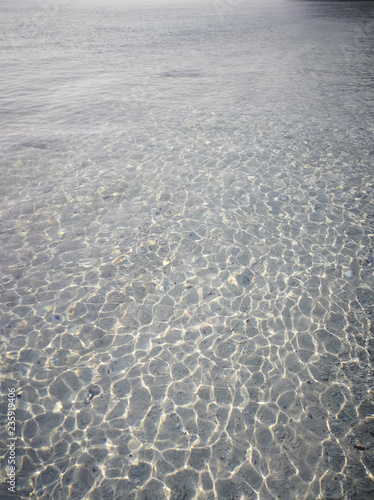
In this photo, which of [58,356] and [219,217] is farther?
[219,217]

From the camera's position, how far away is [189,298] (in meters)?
3.14

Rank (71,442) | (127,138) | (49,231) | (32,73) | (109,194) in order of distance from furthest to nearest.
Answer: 1. (32,73)
2. (127,138)
3. (109,194)
4. (49,231)
5. (71,442)

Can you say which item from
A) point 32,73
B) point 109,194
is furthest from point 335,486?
point 32,73

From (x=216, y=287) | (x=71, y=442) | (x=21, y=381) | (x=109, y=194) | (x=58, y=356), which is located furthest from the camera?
(x=109, y=194)

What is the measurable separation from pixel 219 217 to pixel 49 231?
205 cm

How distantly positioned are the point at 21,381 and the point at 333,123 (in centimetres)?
658

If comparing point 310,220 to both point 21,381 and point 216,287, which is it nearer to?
point 216,287

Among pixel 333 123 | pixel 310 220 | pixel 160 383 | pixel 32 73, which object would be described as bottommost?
pixel 160 383

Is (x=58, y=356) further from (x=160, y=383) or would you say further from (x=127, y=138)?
(x=127, y=138)

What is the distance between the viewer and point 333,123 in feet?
20.7

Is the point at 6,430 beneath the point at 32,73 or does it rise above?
beneath

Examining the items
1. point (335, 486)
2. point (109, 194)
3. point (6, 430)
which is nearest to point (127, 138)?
point (109, 194)

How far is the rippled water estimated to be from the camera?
6.93 ft

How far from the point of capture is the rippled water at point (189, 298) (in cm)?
211
